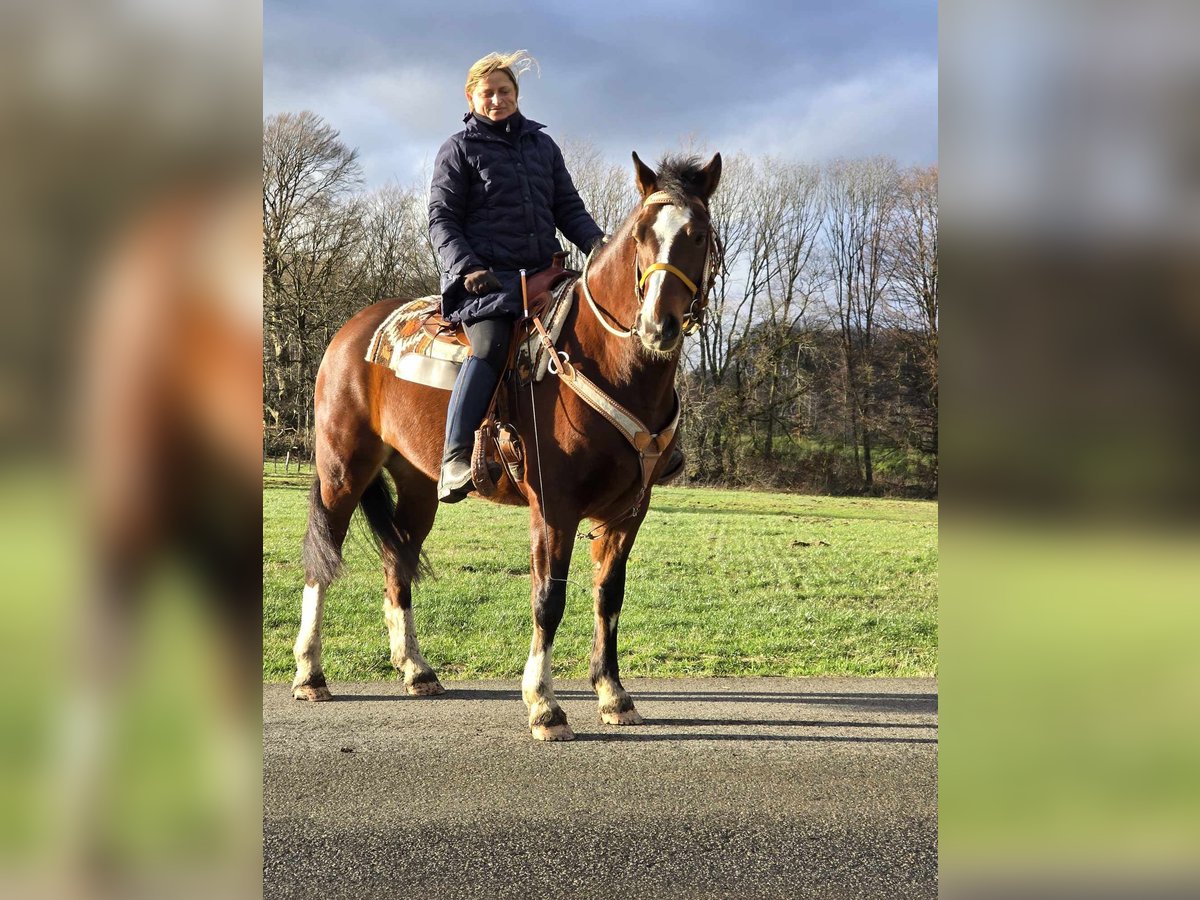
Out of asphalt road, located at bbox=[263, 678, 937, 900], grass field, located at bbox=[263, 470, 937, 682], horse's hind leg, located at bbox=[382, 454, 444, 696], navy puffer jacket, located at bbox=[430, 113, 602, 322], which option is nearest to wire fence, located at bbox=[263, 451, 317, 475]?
grass field, located at bbox=[263, 470, 937, 682]

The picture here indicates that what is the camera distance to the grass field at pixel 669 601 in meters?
7.48

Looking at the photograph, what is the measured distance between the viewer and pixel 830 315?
926 inches

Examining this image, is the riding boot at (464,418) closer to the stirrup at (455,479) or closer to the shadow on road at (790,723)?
the stirrup at (455,479)

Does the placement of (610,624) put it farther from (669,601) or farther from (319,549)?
(669,601)

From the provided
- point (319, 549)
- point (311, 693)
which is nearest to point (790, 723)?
point (311, 693)

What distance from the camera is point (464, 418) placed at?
16.8 ft

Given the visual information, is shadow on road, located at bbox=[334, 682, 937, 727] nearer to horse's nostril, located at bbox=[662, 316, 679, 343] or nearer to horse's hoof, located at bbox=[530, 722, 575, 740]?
horse's hoof, located at bbox=[530, 722, 575, 740]

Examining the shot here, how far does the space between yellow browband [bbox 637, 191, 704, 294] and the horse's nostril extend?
181 mm

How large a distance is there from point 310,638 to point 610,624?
6.09ft

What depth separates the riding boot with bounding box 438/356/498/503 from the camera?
5.11 m
